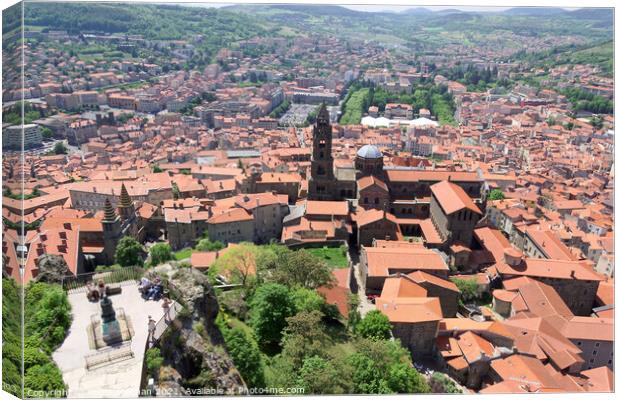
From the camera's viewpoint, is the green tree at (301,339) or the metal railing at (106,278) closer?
the metal railing at (106,278)

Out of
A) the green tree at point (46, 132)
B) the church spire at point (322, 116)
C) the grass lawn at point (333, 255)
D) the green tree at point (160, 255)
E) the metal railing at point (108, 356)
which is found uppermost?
the church spire at point (322, 116)

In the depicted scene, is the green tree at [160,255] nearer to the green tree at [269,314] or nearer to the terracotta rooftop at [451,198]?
the green tree at [269,314]

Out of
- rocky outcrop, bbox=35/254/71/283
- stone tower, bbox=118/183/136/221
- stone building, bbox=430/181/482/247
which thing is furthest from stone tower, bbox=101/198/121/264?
stone building, bbox=430/181/482/247

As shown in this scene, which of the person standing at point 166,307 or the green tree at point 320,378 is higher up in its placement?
the person standing at point 166,307

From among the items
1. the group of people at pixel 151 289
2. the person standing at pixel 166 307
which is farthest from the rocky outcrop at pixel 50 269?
the person standing at pixel 166 307

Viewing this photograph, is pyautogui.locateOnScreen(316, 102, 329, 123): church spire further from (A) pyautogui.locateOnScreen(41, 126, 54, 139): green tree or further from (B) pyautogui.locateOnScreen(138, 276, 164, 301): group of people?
(A) pyautogui.locateOnScreen(41, 126, 54, 139): green tree

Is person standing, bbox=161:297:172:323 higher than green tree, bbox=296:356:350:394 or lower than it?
higher

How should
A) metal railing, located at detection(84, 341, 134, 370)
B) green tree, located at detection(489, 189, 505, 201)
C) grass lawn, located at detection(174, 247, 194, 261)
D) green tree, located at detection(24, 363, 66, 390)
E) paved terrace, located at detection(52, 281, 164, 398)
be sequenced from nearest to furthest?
paved terrace, located at detection(52, 281, 164, 398)
green tree, located at detection(24, 363, 66, 390)
metal railing, located at detection(84, 341, 134, 370)
grass lawn, located at detection(174, 247, 194, 261)
green tree, located at detection(489, 189, 505, 201)

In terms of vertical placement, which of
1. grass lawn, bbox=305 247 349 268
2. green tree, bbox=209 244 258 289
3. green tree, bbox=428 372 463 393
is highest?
green tree, bbox=209 244 258 289
